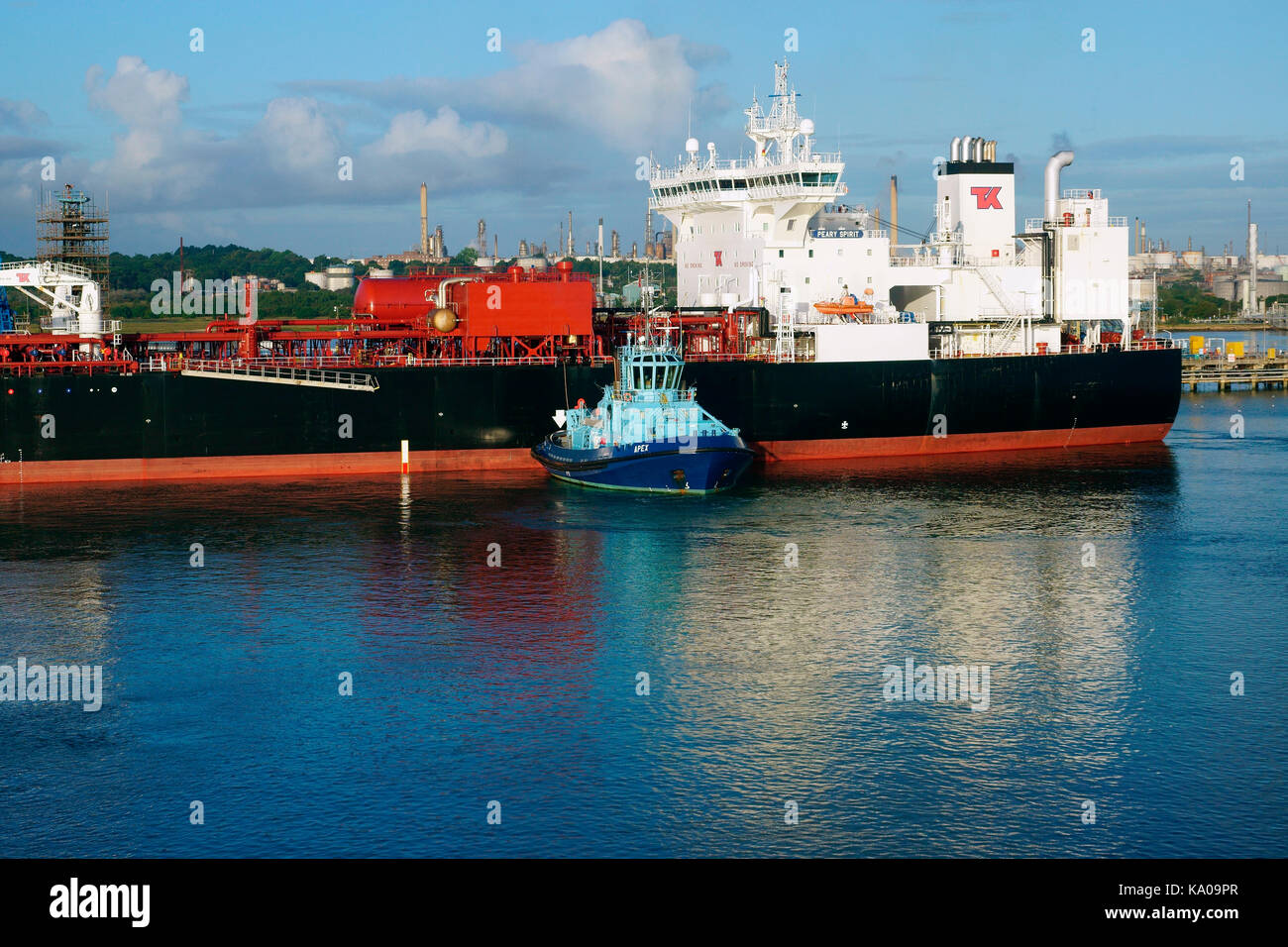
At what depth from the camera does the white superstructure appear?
6059cm

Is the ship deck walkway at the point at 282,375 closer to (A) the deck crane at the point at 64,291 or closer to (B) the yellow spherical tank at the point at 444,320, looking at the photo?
(B) the yellow spherical tank at the point at 444,320

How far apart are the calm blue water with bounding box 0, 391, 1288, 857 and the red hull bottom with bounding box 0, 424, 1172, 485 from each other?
3.03 meters

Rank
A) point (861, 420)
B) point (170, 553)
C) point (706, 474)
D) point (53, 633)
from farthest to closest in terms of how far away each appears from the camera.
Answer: point (861, 420)
point (706, 474)
point (170, 553)
point (53, 633)

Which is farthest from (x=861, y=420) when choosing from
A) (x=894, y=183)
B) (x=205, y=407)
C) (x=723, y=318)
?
(x=894, y=183)

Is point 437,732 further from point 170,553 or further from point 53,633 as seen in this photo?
point 170,553

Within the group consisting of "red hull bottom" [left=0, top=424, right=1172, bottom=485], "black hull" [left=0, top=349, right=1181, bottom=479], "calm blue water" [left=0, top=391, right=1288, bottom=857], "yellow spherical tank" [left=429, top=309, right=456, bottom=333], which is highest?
"yellow spherical tank" [left=429, top=309, right=456, bottom=333]

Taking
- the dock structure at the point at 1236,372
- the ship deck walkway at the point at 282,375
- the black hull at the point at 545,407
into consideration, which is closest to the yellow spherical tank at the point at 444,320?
the black hull at the point at 545,407

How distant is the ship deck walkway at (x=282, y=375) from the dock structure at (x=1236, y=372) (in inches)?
2770

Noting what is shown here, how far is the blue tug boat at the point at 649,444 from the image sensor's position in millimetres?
48281

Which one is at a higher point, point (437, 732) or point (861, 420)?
point (861, 420)

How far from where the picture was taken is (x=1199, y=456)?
2355 inches

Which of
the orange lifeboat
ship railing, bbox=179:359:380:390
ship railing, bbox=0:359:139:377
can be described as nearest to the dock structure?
the orange lifeboat

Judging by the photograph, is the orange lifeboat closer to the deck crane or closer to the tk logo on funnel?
the tk logo on funnel

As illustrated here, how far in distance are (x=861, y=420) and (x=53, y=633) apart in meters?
36.7
